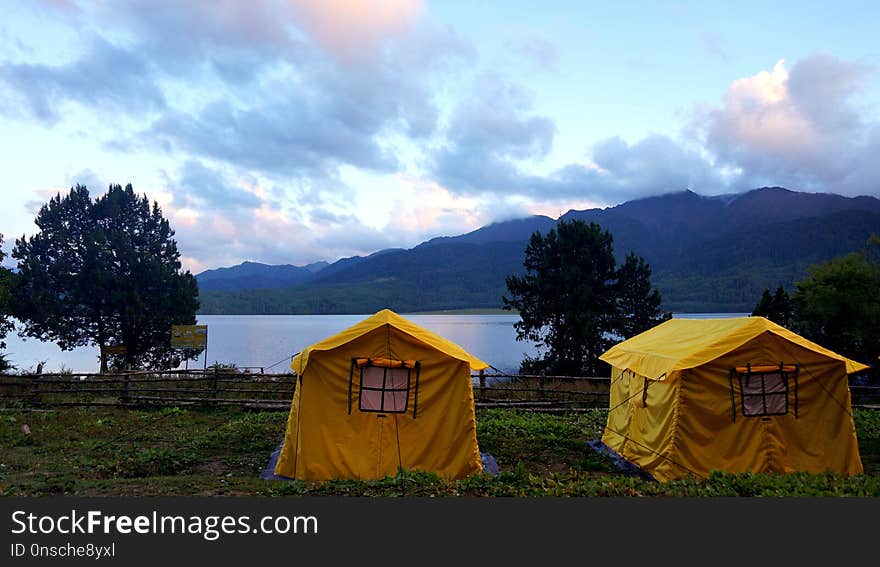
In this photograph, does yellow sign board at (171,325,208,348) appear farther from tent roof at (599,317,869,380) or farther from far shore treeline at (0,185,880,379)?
tent roof at (599,317,869,380)

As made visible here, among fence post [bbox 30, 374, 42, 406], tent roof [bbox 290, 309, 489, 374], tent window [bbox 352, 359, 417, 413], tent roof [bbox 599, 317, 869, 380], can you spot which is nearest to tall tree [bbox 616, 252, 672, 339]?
tent roof [bbox 599, 317, 869, 380]

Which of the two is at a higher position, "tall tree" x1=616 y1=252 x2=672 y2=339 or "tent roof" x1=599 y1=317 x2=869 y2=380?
"tall tree" x1=616 y1=252 x2=672 y2=339

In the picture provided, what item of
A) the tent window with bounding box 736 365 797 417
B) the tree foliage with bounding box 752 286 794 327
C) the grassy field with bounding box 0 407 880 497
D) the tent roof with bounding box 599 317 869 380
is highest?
the tree foliage with bounding box 752 286 794 327

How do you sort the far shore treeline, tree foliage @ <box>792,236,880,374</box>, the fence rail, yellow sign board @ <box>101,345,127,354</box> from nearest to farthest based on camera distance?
the fence rail
tree foliage @ <box>792,236,880,374</box>
yellow sign board @ <box>101,345,127,354</box>
the far shore treeline

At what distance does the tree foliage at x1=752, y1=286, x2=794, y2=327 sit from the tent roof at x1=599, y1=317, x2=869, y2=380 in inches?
870

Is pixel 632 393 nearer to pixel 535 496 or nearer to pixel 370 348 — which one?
pixel 370 348

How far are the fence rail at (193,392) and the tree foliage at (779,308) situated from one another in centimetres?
1042

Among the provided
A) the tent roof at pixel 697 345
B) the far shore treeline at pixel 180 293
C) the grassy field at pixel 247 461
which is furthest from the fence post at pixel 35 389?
the tent roof at pixel 697 345

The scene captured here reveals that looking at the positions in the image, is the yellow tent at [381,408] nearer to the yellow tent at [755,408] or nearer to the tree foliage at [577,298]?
the yellow tent at [755,408]

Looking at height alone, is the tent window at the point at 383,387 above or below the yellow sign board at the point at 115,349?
above

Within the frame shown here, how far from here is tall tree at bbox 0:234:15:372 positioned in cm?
2261

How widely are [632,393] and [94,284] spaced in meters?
27.0

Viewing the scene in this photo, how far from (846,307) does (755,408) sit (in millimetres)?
21579

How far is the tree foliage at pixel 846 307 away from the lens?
1012 inches
